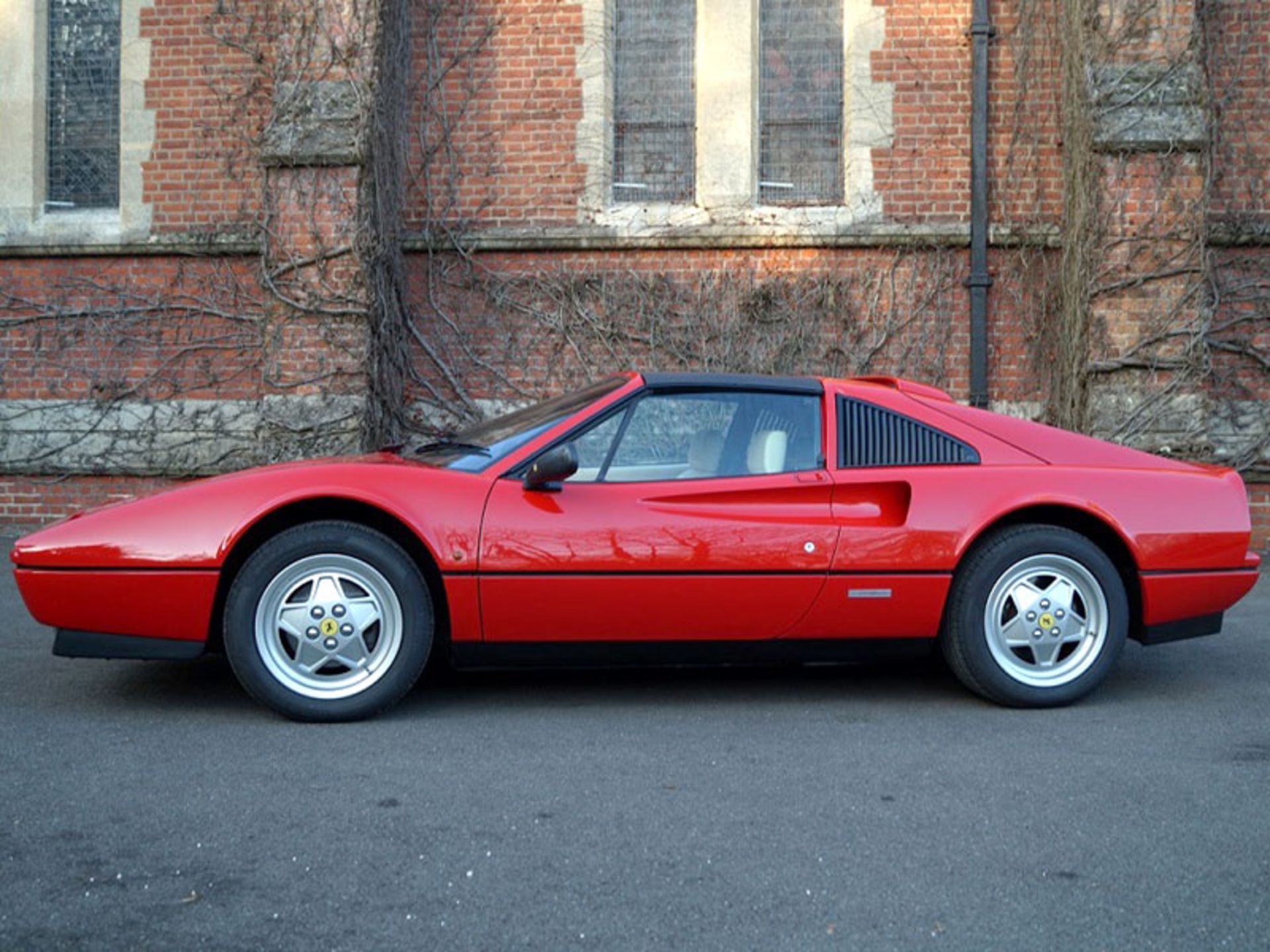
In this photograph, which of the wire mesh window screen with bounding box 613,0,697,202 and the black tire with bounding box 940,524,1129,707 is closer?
the black tire with bounding box 940,524,1129,707

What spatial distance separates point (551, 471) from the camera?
4492 millimetres

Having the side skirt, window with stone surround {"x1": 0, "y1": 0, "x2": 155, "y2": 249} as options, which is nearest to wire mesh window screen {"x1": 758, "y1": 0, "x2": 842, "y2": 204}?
window with stone surround {"x1": 0, "y1": 0, "x2": 155, "y2": 249}

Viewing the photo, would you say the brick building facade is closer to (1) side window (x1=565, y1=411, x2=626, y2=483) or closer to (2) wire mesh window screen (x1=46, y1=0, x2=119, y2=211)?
(2) wire mesh window screen (x1=46, y1=0, x2=119, y2=211)

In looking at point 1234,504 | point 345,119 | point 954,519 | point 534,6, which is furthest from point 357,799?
point 534,6

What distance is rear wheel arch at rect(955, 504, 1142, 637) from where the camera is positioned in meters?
4.86

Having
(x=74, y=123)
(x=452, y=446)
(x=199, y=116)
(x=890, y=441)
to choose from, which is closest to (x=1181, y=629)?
(x=890, y=441)

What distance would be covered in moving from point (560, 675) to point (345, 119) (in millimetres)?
6013

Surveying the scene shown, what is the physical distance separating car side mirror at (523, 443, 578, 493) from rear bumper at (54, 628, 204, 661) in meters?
1.28

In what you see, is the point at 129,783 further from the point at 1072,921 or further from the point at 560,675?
the point at 1072,921

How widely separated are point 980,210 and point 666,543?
6759 millimetres

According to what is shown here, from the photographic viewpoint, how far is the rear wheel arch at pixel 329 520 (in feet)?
15.0

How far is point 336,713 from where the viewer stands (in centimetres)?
449

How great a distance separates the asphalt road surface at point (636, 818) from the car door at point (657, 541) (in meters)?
0.37

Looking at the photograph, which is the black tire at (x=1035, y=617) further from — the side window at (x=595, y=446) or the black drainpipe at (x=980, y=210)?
the black drainpipe at (x=980, y=210)
